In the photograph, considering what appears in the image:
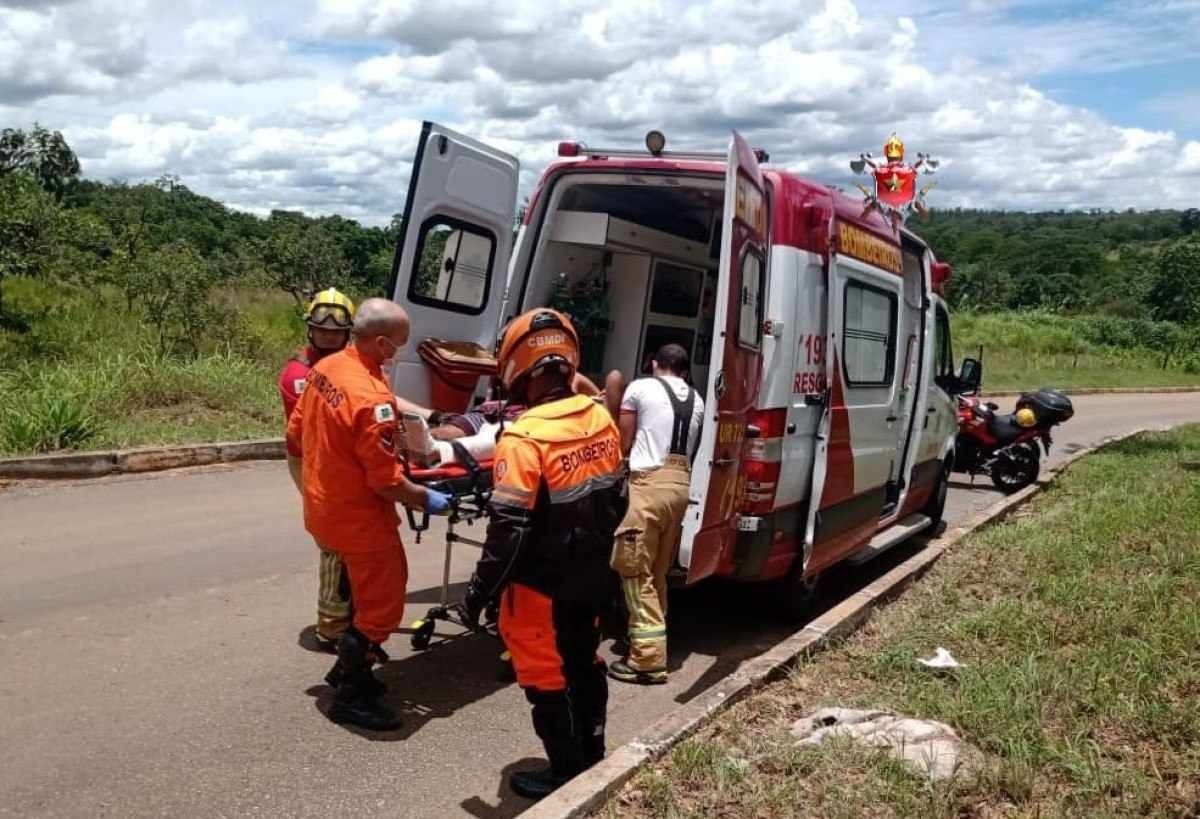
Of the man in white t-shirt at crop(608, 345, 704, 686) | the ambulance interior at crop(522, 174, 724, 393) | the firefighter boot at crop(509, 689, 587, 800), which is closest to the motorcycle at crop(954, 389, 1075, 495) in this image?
the ambulance interior at crop(522, 174, 724, 393)

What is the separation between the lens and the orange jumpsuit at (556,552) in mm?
3459

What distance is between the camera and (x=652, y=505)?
5191 mm

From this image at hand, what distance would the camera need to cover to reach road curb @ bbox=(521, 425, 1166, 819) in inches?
138

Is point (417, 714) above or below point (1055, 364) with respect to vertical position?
below

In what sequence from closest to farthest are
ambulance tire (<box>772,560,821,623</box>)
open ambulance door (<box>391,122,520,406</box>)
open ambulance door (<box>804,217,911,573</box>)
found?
open ambulance door (<box>391,122,520,406</box>) → open ambulance door (<box>804,217,911,573</box>) → ambulance tire (<box>772,560,821,623</box>)

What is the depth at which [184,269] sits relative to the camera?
1428cm

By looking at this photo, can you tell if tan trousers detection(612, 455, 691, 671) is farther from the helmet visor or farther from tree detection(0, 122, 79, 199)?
tree detection(0, 122, 79, 199)

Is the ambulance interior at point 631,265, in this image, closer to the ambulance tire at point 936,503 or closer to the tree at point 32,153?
the ambulance tire at point 936,503

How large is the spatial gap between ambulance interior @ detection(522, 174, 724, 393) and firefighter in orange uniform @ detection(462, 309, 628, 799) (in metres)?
2.66

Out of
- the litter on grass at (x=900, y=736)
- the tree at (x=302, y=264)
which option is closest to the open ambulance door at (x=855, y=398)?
the litter on grass at (x=900, y=736)

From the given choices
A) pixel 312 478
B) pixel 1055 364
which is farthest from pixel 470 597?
pixel 1055 364

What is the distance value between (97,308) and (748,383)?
12355 mm

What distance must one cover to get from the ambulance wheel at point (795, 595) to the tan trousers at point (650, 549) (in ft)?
3.64

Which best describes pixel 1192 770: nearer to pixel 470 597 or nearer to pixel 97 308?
pixel 470 597
